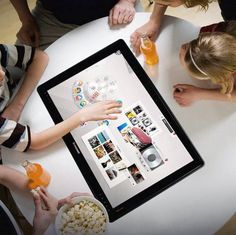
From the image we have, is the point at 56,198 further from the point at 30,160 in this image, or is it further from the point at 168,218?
the point at 168,218

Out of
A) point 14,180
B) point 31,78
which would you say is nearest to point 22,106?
point 31,78

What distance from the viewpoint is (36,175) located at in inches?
46.3

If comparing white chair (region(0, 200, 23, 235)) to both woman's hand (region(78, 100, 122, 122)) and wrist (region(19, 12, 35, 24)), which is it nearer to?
woman's hand (region(78, 100, 122, 122))

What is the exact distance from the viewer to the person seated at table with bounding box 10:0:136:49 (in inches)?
55.5

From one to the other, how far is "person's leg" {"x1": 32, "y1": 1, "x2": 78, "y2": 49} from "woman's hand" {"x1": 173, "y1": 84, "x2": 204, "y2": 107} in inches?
29.2

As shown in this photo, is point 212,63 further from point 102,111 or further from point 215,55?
point 102,111

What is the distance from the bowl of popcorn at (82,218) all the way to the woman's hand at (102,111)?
0.27 metres

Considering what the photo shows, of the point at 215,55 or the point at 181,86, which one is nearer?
the point at 215,55

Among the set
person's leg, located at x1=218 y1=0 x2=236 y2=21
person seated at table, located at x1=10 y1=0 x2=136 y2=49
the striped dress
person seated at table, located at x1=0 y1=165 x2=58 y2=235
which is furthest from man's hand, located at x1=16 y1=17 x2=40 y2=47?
person's leg, located at x1=218 y1=0 x2=236 y2=21

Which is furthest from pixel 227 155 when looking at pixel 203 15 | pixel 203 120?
pixel 203 15

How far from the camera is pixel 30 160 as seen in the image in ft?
4.07

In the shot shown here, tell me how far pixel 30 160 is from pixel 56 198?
163 millimetres

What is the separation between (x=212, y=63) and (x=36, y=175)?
2.12 ft

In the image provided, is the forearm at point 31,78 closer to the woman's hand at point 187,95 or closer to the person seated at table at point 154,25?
the person seated at table at point 154,25
